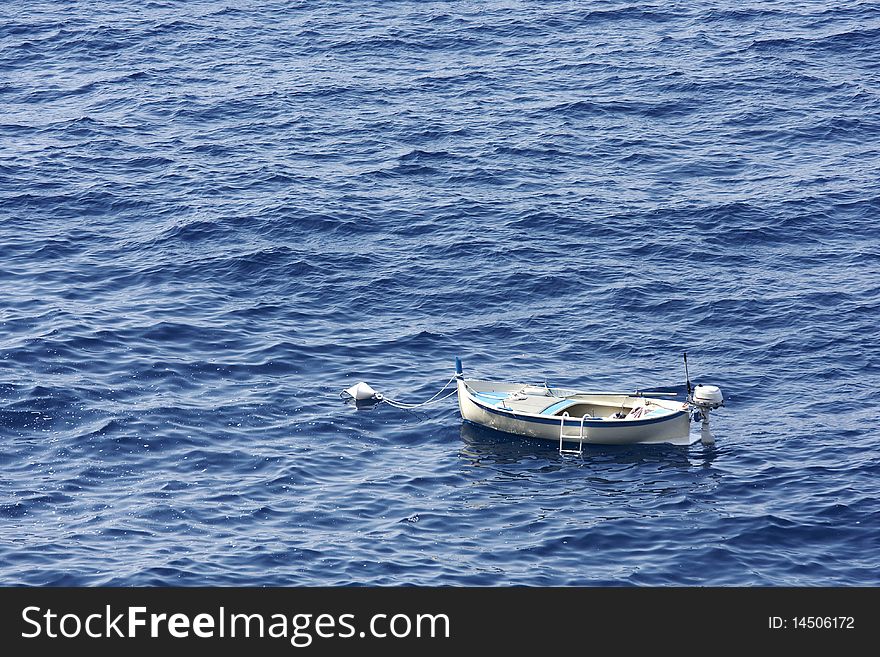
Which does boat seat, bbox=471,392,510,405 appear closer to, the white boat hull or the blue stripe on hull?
the white boat hull

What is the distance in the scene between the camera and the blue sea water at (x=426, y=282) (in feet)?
139

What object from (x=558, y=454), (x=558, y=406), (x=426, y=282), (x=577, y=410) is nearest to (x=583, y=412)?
(x=577, y=410)

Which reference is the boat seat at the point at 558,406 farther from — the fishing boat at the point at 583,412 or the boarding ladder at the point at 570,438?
the boarding ladder at the point at 570,438

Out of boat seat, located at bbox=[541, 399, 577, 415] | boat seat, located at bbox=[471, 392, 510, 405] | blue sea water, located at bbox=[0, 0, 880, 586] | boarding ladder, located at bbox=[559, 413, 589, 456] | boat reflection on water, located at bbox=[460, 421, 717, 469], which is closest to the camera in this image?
blue sea water, located at bbox=[0, 0, 880, 586]

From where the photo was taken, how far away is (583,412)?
51.2 meters

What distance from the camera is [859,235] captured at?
2579 inches

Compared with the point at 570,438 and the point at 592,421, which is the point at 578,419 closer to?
the point at 592,421

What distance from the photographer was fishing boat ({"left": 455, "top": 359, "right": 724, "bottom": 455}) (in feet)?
161

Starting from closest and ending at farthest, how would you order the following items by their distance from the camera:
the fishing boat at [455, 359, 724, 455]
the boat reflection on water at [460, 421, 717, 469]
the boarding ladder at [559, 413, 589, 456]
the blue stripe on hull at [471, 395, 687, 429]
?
the boat reflection on water at [460, 421, 717, 469] → the blue stripe on hull at [471, 395, 687, 429] → the fishing boat at [455, 359, 724, 455] → the boarding ladder at [559, 413, 589, 456]

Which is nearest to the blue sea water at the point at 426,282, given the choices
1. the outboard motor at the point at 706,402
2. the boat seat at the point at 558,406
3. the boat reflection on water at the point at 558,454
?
the boat reflection on water at the point at 558,454

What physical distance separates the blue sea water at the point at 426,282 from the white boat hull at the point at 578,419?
0.70 metres

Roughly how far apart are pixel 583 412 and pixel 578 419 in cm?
227

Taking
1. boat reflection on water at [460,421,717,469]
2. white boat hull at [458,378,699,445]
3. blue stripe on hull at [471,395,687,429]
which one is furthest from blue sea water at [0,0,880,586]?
blue stripe on hull at [471,395,687,429]

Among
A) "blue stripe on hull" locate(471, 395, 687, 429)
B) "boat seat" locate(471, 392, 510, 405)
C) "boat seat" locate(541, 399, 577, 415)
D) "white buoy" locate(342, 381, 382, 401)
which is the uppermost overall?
"white buoy" locate(342, 381, 382, 401)
